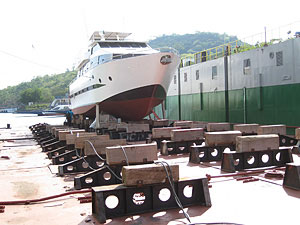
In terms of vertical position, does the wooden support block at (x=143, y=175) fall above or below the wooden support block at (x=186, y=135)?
below

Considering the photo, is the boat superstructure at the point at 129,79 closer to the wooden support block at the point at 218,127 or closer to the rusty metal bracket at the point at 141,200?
the wooden support block at the point at 218,127

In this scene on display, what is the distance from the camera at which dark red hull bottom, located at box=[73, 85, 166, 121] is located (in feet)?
58.2

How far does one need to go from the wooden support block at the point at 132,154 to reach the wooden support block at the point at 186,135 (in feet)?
12.3

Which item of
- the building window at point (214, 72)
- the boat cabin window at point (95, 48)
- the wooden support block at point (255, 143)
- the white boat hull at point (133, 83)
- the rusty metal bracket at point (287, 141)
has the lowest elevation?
the rusty metal bracket at point (287, 141)

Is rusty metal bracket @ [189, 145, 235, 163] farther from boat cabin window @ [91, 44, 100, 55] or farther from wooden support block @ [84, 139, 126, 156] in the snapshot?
boat cabin window @ [91, 44, 100, 55]

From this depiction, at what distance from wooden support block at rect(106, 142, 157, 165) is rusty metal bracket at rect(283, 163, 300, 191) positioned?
8.05ft

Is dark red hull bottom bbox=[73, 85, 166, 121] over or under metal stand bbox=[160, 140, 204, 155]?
over

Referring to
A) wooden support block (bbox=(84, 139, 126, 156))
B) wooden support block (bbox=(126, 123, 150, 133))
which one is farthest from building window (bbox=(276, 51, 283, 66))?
wooden support block (bbox=(84, 139, 126, 156))

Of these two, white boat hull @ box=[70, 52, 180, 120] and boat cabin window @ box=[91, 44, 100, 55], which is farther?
boat cabin window @ box=[91, 44, 100, 55]

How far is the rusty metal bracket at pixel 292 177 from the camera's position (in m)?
5.41

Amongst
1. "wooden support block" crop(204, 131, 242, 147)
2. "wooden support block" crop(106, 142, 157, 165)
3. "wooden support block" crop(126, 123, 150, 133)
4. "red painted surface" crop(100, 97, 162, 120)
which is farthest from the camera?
"red painted surface" crop(100, 97, 162, 120)

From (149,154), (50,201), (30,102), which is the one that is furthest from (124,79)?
(30,102)

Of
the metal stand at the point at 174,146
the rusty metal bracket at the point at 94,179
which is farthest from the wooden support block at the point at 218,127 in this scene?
the rusty metal bracket at the point at 94,179

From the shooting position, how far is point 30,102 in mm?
168625
